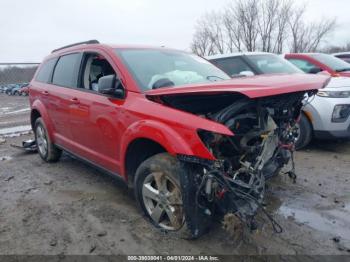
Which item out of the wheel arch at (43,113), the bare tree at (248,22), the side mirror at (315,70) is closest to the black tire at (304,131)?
the side mirror at (315,70)

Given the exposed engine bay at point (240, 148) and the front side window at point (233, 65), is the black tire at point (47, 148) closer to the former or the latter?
the exposed engine bay at point (240, 148)

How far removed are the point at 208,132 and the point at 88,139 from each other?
6.30ft

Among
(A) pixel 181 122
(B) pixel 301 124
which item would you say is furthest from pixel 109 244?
(B) pixel 301 124

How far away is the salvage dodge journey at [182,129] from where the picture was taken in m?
2.68

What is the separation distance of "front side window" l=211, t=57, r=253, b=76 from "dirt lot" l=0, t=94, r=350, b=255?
210cm

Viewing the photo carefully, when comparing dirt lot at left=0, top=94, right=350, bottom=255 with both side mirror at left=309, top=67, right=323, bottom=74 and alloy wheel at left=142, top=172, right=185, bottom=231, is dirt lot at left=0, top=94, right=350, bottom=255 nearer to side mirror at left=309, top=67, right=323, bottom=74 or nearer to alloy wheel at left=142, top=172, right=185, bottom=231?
alloy wheel at left=142, top=172, right=185, bottom=231

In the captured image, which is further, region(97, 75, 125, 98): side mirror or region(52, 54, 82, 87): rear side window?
region(52, 54, 82, 87): rear side window

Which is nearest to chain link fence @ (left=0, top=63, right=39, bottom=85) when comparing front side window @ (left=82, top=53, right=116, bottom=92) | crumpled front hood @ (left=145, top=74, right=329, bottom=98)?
front side window @ (left=82, top=53, right=116, bottom=92)

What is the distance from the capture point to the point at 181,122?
279cm

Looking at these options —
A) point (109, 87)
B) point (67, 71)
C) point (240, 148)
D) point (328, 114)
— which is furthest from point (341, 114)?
point (67, 71)

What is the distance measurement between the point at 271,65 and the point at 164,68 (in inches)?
130

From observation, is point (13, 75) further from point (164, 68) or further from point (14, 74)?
point (164, 68)

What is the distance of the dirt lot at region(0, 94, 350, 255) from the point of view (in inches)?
117

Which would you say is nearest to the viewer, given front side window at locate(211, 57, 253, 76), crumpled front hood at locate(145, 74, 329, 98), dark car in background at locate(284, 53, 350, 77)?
crumpled front hood at locate(145, 74, 329, 98)
